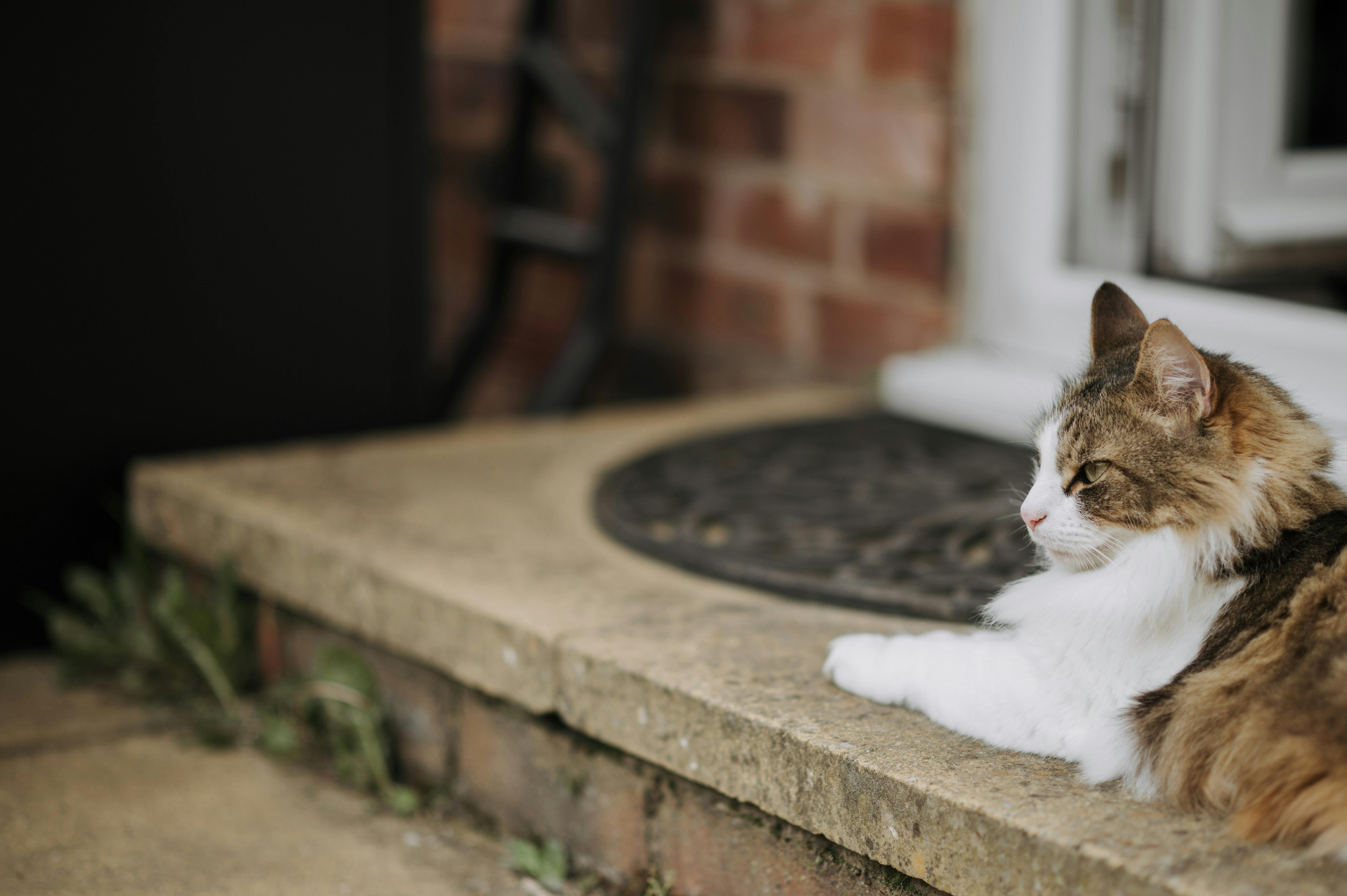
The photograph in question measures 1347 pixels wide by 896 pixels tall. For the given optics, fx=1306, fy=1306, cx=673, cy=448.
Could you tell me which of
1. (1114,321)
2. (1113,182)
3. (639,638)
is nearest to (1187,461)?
(1114,321)

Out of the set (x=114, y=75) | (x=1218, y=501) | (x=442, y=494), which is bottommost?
(x=442, y=494)

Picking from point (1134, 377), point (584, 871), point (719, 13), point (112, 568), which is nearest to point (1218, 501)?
point (1134, 377)

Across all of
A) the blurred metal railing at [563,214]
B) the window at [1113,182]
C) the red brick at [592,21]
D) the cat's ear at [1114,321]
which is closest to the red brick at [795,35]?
the blurred metal railing at [563,214]

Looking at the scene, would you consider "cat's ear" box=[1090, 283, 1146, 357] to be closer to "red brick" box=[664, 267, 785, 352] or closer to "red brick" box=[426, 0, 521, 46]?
"red brick" box=[664, 267, 785, 352]

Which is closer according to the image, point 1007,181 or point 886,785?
point 886,785

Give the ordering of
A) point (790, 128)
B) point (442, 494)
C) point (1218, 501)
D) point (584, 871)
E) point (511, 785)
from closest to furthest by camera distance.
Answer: point (1218, 501)
point (584, 871)
point (511, 785)
point (442, 494)
point (790, 128)

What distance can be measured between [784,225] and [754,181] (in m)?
0.15

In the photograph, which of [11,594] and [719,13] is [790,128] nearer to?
[719,13]

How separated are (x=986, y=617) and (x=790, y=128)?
1867 mm

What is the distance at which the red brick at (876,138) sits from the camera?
8.75ft

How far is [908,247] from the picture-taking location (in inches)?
109

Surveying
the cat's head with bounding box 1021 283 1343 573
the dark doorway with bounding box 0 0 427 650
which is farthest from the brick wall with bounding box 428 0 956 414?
the cat's head with bounding box 1021 283 1343 573

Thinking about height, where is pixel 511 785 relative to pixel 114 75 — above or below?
below

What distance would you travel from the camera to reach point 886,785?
1.23 meters
